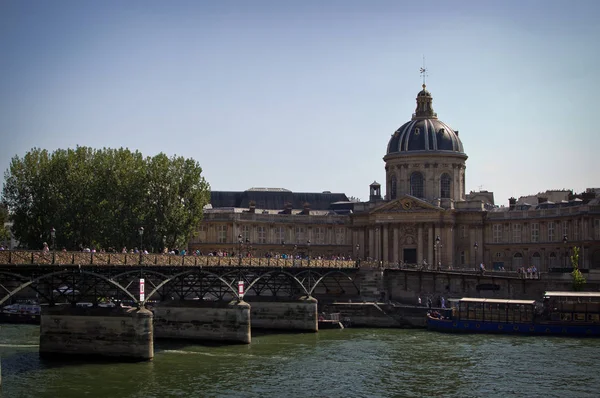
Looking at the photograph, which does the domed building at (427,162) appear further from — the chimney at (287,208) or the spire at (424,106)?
the chimney at (287,208)

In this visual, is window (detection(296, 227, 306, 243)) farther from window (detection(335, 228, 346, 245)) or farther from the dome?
the dome

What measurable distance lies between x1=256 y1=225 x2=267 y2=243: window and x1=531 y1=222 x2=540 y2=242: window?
4275 centimetres

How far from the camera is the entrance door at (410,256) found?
456 ft

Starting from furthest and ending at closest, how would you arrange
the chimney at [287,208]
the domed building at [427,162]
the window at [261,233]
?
the chimney at [287,208] → the window at [261,233] → the domed building at [427,162]

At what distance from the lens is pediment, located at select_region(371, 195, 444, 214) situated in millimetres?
136875

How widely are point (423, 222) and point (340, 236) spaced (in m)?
21.8

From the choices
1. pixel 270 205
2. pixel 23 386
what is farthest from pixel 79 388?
pixel 270 205

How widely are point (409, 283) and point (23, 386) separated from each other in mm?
64243

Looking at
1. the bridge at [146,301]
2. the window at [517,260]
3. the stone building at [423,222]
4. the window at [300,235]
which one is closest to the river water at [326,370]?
the bridge at [146,301]

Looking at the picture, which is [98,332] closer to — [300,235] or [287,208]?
[300,235]

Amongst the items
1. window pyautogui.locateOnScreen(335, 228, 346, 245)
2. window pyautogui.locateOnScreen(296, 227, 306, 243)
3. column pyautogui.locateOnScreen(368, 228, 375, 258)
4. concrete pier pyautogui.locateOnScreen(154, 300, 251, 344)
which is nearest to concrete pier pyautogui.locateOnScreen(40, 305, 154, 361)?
concrete pier pyautogui.locateOnScreen(154, 300, 251, 344)

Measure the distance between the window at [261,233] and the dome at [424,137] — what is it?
944 inches

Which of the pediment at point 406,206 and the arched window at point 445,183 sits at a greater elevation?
the arched window at point 445,183

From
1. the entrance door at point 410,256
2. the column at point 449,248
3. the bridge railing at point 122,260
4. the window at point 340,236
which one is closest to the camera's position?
the bridge railing at point 122,260
